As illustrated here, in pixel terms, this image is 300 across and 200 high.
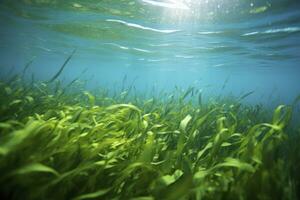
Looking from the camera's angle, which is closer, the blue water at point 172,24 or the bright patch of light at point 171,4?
the bright patch of light at point 171,4

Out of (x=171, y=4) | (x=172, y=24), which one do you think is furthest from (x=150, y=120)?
(x=172, y=24)

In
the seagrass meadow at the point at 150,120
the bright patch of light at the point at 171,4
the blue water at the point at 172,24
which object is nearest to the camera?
the seagrass meadow at the point at 150,120

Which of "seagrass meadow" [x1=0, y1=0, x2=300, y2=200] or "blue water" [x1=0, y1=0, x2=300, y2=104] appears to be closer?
"seagrass meadow" [x1=0, y1=0, x2=300, y2=200]

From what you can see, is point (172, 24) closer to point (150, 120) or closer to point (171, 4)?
point (171, 4)

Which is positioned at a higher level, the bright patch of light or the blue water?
the bright patch of light

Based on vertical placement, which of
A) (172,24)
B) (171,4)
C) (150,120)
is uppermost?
(171,4)

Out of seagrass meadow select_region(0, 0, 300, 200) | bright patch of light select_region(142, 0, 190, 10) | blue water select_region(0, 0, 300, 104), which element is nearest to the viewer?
seagrass meadow select_region(0, 0, 300, 200)

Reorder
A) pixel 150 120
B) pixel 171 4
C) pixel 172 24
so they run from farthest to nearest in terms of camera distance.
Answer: pixel 172 24, pixel 171 4, pixel 150 120

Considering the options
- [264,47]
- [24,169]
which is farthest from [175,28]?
[24,169]

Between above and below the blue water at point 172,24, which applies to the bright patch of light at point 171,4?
above

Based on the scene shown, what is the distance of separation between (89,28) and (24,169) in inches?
715

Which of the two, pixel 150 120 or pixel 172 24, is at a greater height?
pixel 172 24

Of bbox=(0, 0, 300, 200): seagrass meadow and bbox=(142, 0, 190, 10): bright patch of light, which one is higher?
bbox=(142, 0, 190, 10): bright patch of light

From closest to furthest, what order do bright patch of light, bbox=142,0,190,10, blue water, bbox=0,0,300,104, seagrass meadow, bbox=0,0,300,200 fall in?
seagrass meadow, bbox=0,0,300,200 → bright patch of light, bbox=142,0,190,10 → blue water, bbox=0,0,300,104
